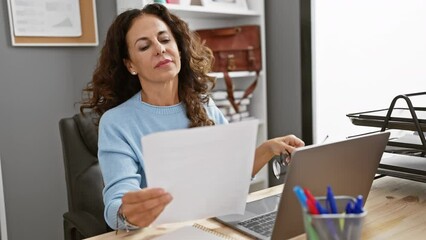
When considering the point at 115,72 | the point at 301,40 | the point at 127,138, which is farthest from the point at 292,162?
the point at 301,40

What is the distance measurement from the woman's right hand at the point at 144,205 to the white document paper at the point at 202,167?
13 millimetres

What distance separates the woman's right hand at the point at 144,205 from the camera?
2.41ft

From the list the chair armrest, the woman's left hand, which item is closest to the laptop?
the woman's left hand

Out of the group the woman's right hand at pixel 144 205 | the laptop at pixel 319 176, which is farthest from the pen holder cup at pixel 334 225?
the woman's right hand at pixel 144 205

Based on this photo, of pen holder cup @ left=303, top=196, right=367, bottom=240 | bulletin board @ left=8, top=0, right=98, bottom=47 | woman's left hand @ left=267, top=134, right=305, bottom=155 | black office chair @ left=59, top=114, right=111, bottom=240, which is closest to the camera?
pen holder cup @ left=303, top=196, right=367, bottom=240

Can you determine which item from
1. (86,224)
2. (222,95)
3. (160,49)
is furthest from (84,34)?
(86,224)

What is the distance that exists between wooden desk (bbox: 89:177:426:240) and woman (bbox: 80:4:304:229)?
0.49 ft

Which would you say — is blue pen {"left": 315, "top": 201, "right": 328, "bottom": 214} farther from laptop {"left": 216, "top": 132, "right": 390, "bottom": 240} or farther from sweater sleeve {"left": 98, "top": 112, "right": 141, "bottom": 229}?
sweater sleeve {"left": 98, "top": 112, "right": 141, "bottom": 229}

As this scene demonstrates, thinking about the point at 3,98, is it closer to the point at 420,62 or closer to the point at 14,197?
the point at 14,197

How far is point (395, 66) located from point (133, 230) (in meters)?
1.76

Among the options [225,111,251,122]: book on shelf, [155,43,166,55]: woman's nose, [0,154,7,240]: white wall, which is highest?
[155,43,166,55]: woman's nose

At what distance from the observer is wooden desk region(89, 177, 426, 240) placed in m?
0.90

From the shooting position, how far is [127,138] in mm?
1228

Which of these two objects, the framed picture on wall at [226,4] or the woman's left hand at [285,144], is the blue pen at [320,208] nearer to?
the woman's left hand at [285,144]
